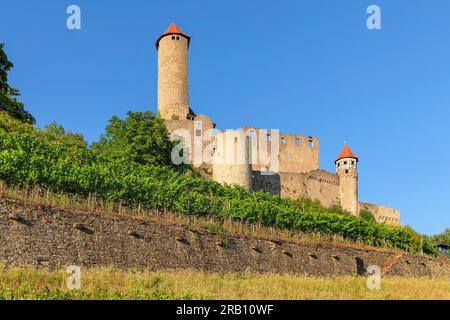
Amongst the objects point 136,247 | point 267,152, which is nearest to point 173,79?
point 267,152

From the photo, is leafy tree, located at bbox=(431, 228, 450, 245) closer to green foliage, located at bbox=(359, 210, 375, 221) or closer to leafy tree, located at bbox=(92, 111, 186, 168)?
green foliage, located at bbox=(359, 210, 375, 221)

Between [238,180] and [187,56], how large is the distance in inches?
778

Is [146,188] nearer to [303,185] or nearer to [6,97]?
[6,97]

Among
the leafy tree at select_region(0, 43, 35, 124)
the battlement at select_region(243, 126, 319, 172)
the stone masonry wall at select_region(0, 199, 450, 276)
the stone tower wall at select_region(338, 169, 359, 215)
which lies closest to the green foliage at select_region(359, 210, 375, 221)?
the stone tower wall at select_region(338, 169, 359, 215)

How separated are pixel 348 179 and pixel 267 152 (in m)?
8.28

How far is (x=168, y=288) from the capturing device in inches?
645

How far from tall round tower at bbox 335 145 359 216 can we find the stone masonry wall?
24608 millimetres

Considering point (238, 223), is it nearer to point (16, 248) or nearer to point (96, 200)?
point (96, 200)

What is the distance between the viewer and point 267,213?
3275cm

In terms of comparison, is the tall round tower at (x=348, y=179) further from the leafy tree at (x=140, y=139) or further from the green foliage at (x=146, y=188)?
the leafy tree at (x=140, y=139)

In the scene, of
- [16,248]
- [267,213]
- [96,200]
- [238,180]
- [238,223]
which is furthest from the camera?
[238,180]

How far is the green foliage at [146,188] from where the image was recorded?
23859mm

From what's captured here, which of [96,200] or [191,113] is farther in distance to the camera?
[191,113]
